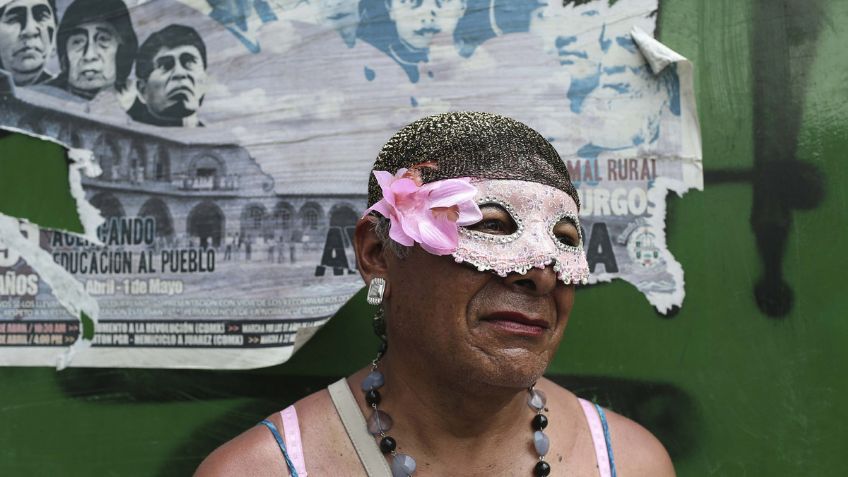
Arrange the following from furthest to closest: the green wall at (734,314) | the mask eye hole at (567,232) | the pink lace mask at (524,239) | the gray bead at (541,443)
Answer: the green wall at (734,314) < the gray bead at (541,443) < the mask eye hole at (567,232) < the pink lace mask at (524,239)

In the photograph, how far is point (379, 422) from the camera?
6.68 feet

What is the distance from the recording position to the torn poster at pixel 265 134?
102 inches

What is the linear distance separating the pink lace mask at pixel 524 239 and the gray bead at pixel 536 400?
0.40 m

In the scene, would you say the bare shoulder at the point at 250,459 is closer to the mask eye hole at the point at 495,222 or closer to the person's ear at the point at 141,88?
the mask eye hole at the point at 495,222

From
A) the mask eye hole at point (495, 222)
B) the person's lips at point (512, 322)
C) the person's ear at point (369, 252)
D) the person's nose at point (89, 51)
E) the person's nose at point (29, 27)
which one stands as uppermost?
the person's nose at point (29, 27)

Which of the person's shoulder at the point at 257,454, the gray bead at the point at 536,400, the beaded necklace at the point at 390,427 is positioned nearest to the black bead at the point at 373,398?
the beaded necklace at the point at 390,427

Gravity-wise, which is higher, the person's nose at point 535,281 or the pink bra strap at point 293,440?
the person's nose at point 535,281

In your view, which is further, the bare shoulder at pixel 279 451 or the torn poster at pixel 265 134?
the torn poster at pixel 265 134

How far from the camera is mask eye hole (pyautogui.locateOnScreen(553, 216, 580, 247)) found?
1.94m

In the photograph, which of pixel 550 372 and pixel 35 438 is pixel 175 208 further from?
pixel 550 372

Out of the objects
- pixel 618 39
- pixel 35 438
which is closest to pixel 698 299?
pixel 618 39

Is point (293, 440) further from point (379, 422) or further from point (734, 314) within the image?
point (734, 314)

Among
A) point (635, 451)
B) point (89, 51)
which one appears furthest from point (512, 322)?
point (89, 51)

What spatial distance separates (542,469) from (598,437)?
0.76ft
